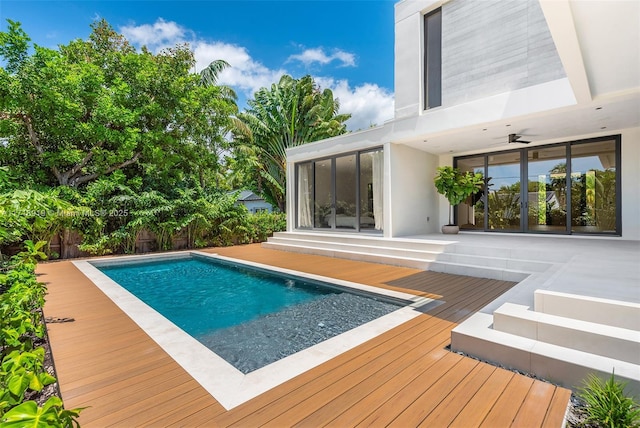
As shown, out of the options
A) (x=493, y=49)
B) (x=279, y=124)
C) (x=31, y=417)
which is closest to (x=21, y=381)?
(x=31, y=417)

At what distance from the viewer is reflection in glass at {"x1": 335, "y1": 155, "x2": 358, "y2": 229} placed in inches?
398

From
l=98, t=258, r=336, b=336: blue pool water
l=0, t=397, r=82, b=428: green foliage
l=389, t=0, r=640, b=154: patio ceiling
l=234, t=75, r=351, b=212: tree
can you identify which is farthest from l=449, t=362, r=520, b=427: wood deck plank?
l=234, t=75, r=351, b=212: tree

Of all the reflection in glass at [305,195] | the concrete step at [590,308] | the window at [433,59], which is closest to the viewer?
the concrete step at [590,308]

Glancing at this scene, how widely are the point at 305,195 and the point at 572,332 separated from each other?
9552 millimetres

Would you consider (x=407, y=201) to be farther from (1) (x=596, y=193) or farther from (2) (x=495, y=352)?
(2) (x=495, y=352)

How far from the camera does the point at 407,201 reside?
29.8 ft

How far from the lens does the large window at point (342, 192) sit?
31.3 ft

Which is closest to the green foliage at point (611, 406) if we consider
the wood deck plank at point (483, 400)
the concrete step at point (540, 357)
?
the concrete step at point (540, 357)

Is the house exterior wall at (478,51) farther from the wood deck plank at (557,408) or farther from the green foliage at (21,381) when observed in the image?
the green foliage at (21,381)

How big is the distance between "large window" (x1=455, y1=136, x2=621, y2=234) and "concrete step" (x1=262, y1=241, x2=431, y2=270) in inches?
152

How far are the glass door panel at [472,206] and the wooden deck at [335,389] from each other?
700cm

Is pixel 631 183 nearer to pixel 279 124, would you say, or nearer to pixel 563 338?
pixel 563 338

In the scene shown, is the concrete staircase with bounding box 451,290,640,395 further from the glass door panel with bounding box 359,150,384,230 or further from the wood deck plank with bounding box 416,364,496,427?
the glass door panel with bounding box 359,150,384,230

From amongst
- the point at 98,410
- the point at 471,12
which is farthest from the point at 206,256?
the point at 471,12
